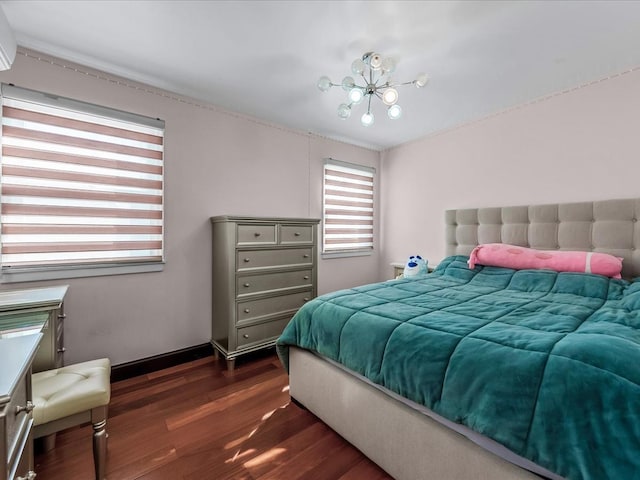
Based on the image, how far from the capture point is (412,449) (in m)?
1.24

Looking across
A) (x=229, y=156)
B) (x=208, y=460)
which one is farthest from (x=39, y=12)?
(x=208, y=460)

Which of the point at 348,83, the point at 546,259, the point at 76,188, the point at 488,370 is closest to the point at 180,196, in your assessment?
the point at 76,188

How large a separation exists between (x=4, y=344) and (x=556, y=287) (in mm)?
2994

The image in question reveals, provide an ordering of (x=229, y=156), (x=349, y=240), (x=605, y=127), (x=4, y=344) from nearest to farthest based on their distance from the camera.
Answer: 1. (x=4, y=344)
2. (x=605, y=127)
3. (x=229, y=156)
4. (x=349, y=240)

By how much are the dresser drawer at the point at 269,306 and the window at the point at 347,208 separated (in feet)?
3.11

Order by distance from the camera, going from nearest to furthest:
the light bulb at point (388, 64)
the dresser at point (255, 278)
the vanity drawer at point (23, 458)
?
1. the vanity drawer at point (23, 458)
2. the light bulb at point (388, 64)
3. the dresser at point (255, 278)

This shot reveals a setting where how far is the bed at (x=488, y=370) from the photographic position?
85 centimetres

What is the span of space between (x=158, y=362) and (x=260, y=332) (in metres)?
0.86

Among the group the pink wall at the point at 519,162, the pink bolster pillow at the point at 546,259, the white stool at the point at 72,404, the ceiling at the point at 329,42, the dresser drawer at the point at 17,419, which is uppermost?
the ceiling at the point at 329,42

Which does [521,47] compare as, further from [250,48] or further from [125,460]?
[125,460]

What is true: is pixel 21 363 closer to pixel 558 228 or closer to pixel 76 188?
pixel 76 188

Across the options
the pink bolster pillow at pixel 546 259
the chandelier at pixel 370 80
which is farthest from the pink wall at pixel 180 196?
the pink bolster pillow at pixel 546 259

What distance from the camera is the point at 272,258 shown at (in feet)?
8.55

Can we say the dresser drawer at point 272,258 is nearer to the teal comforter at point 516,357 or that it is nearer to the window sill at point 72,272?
the window sill at point 72,272
